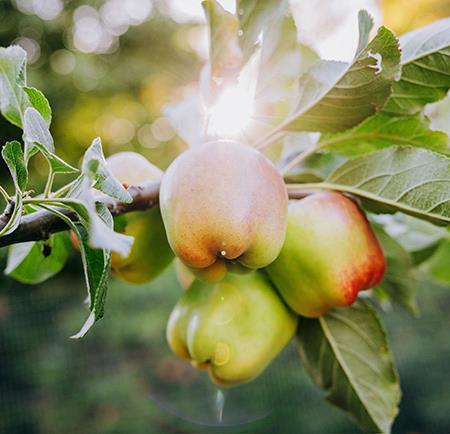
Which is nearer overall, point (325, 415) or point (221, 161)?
point (221, 161)

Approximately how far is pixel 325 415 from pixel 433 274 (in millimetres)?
2023

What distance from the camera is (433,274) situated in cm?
72

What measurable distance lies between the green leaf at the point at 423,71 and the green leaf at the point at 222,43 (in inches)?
4.6

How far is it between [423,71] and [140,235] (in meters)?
0.24

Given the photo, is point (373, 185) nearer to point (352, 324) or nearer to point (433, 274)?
point (352, 324)

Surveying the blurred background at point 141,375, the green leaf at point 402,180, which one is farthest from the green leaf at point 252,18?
the blurred background at point 141,375

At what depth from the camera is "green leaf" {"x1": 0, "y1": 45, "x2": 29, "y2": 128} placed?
1.23ft

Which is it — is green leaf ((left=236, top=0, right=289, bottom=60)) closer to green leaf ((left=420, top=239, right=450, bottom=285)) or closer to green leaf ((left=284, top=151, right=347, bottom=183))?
green leaf ((left=284, top=151, right=347, bottom=183))

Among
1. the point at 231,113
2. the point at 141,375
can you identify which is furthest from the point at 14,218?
the point at 141,375

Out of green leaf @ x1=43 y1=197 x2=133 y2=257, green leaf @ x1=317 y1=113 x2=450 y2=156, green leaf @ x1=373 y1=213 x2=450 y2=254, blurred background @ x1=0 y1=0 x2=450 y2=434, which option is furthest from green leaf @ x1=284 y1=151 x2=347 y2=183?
blurred background @ x1=0 y1=0 x2=450 y2=434

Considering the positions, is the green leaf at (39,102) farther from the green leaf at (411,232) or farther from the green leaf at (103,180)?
the green leaf at (411,232)

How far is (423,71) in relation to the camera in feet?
1.42

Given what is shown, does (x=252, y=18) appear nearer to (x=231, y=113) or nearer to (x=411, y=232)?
(x=231, y=113)

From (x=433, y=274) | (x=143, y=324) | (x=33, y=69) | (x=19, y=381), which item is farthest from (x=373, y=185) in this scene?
(x=33, y=69)
